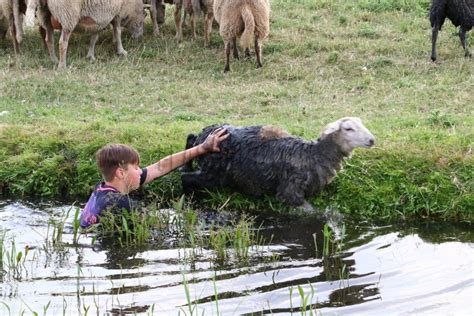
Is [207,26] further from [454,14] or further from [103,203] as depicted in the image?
[103,203]

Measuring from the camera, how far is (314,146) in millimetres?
7688

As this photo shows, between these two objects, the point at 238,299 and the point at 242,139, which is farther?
the point at 242,139

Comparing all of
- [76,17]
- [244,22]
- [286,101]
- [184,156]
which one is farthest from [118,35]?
[184,156]

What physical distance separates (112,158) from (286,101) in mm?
4371

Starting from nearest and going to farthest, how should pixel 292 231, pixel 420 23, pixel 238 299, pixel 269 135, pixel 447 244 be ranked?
pixel 238 299 < pixel 447 244 < pixel 292 231 < pixel 269 135 < pixel 420 23

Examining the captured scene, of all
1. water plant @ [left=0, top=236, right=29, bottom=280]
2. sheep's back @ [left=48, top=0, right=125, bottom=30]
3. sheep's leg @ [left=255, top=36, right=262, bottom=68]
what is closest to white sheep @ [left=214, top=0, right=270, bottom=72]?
sheep's leg @ [left=255, top=36, right=262, bottom=68]

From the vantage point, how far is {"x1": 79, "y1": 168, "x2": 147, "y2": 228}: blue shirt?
23.6ft

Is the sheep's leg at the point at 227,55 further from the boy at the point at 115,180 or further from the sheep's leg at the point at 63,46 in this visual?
the boy at the point at 115,180

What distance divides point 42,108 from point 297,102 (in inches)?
129

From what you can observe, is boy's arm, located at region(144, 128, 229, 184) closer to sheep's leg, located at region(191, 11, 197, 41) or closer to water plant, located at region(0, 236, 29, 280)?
water plant, located at region(0, 236, 29, 280)

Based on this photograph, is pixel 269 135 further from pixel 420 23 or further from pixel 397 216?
pixel 420 23

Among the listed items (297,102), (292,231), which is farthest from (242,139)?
(297,102)

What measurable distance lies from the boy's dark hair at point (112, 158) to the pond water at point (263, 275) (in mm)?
589

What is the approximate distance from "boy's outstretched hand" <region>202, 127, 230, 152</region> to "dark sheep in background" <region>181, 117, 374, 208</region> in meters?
0.05
